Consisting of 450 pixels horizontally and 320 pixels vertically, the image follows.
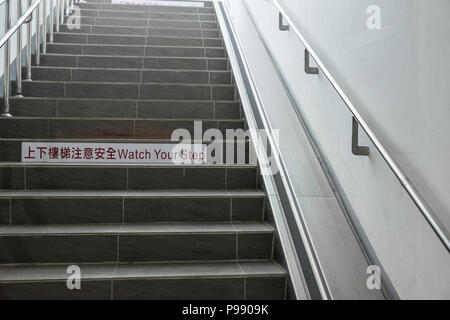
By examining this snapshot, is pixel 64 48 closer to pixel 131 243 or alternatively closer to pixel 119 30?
pixel 119 30

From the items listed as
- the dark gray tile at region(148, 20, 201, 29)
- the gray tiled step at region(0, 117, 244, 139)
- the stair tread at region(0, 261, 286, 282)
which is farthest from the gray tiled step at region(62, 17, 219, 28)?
the stair tread at region(0, 261, 286, 282)

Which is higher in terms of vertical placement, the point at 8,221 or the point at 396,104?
the point at 396,104

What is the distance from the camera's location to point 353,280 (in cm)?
207

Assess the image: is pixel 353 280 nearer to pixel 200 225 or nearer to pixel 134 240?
pixel 200 225

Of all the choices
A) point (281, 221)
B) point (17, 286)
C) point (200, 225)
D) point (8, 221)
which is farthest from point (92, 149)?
point (281, 221)

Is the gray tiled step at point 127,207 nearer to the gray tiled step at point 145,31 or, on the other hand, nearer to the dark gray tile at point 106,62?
the dark gray tile at point 106,62

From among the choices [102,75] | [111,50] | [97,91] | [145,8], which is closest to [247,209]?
[97,91]

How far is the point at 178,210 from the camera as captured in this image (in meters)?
2.77

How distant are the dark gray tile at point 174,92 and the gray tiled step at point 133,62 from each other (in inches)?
26.1

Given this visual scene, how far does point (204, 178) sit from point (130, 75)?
1.78 m

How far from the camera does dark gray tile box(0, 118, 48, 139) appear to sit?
336 centimetres

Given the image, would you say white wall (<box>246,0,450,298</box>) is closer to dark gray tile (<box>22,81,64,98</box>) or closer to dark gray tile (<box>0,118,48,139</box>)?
dark gray tile (<box>0,118,48,139</box>)
